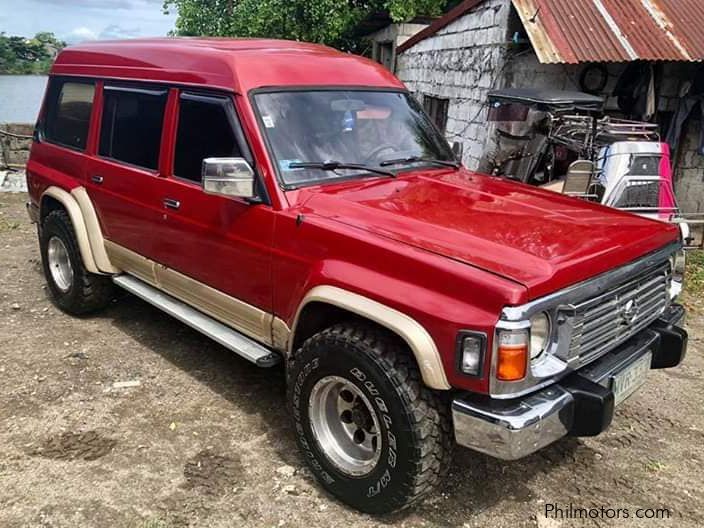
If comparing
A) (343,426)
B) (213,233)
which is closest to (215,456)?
(343,426)

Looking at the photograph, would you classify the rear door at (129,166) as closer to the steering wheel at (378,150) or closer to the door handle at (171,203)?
the door handle at (171,203)

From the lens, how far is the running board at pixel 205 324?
3.48 m

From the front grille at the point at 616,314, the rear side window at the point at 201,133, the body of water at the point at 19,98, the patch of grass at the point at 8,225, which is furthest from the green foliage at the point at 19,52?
the front grille at the point at 616,314

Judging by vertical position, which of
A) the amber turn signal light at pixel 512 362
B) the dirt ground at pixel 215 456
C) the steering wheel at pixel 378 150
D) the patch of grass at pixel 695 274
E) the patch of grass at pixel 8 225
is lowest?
the dirt ground at pixel 215 456

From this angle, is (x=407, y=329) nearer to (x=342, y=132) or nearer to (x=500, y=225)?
(x=500, y=225)

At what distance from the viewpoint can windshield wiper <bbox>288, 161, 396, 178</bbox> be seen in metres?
3.41

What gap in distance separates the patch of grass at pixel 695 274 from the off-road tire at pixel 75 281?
224 inches

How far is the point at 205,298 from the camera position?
3.90 meters

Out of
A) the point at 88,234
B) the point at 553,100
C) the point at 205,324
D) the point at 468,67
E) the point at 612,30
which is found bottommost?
the point at 205,324

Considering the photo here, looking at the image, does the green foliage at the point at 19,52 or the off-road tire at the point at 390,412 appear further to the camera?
the green foliage at the point at 19,52

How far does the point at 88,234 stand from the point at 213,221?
1714 mm

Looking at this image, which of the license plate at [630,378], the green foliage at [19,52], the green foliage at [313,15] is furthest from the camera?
the green foliage at [19,52]

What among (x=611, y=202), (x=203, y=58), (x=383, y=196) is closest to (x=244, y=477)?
(x=383, y=196)

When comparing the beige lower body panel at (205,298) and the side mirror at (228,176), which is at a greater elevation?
the side mirror at (228,176)
